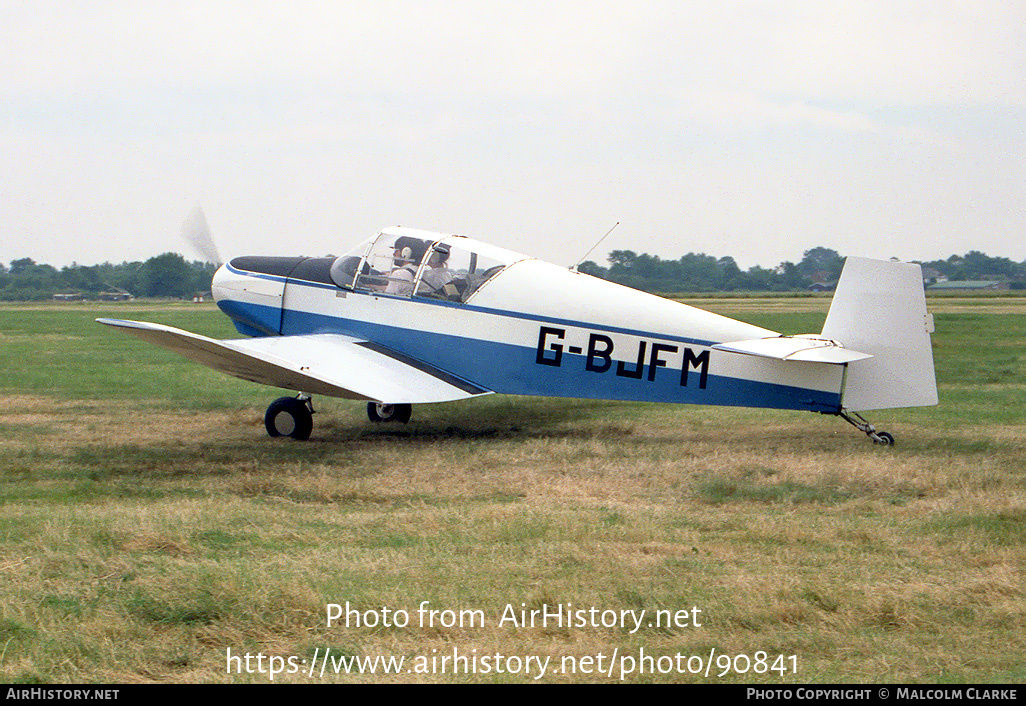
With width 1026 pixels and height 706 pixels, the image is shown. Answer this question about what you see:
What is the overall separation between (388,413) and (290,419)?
1703 millimetres

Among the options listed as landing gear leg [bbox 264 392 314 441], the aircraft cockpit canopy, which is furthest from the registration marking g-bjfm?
landing gear leg [bbox 264 392 314 441]

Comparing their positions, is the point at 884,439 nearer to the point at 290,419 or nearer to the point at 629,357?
the point at 629,357

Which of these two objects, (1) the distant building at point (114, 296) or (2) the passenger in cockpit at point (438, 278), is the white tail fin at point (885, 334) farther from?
(1) the distant building at point (114, 296)

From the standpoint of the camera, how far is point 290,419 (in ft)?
31.4

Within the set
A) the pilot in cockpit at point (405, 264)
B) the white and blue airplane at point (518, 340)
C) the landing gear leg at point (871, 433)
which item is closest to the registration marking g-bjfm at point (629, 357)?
the white and blue airplane at point (518, 340)

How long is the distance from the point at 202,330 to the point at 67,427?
14.2 m

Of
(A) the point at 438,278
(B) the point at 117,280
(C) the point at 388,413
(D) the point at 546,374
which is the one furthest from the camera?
(B) the point at 117,280

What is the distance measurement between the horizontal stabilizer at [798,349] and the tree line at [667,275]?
63.3 ft

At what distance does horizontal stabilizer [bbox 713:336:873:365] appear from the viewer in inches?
324

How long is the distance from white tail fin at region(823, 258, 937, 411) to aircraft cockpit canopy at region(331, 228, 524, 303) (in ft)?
11.0

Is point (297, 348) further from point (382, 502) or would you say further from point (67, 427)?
point (382, 502)

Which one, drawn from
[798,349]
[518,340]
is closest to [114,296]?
[518,340]

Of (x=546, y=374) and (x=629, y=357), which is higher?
(x=629, y=357)

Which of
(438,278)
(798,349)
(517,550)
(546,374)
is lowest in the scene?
(517,550)
